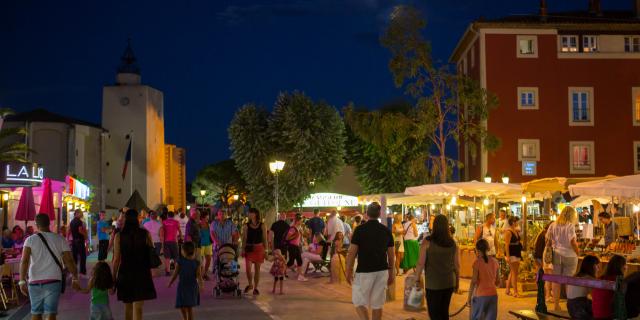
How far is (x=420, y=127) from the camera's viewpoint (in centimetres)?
3488

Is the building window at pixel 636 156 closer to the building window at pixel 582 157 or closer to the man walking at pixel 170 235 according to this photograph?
the building window at pixel 582 157

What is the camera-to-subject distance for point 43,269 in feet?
32.0

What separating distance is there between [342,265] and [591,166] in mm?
27885

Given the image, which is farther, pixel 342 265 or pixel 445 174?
pixel 445 174

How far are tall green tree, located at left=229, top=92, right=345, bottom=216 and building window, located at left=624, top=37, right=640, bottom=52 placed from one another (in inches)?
670

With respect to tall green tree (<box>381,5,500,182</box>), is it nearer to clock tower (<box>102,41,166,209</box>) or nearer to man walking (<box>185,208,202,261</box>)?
man walking (<box>185,208,202,261</box>)

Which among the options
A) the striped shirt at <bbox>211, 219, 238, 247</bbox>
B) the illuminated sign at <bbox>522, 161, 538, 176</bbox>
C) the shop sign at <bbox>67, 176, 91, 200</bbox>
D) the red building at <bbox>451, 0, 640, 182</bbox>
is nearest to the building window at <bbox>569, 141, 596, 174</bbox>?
the red building at <bbox>451, 0, 640, 182</bbox>

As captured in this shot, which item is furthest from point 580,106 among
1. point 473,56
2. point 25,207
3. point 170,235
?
point 25,207

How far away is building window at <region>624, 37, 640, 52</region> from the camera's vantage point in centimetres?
4266

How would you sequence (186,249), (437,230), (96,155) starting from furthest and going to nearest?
(96,155), (186,249), (437,230)

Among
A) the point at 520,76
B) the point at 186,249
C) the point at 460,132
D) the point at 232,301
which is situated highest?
the point at 520,76

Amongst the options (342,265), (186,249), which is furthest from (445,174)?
(186,249)

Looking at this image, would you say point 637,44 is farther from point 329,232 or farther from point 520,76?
point 329,232

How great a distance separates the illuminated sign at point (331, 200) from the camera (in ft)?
140
